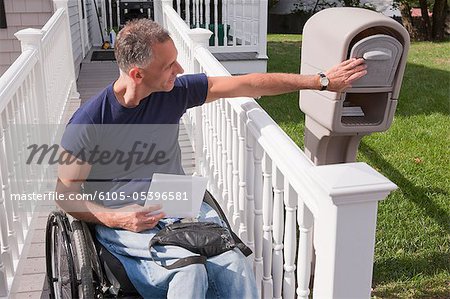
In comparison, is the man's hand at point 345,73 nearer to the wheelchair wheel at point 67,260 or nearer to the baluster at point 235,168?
the baluster at point 235,168

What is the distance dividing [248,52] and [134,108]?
662 cm

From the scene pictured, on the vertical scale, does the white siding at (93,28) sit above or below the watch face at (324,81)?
below

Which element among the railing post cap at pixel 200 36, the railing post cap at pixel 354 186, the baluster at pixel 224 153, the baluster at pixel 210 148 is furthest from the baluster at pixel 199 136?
the railing post cap at pixel 354 186

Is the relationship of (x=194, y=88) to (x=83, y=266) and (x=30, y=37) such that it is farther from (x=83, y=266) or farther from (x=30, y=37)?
(x=30, y=37)

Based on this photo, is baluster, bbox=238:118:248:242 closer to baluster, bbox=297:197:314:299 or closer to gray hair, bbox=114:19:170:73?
gray hair, bbox=114:19:170:73

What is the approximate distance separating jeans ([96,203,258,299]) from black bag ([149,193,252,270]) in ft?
0.06

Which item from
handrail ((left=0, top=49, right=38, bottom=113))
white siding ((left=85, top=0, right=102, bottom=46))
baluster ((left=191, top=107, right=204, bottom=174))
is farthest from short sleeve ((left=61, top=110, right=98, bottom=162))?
white siding ((left=85, top=0, right=102, bottom=46))

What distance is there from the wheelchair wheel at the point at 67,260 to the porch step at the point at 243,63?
6080 mm

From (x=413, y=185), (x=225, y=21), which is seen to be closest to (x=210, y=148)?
(x=413, y=185)

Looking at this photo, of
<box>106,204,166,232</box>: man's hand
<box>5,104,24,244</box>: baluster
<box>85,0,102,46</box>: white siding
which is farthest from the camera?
<box>85,0,102,46</box>: white siding

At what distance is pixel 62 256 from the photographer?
104 inches

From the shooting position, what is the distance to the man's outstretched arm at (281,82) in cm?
244

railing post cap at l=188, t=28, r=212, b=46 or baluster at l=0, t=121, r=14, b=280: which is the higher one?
railing post cap at l=188, t=28, r=212, b=46

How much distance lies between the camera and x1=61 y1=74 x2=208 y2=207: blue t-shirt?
2.31m
